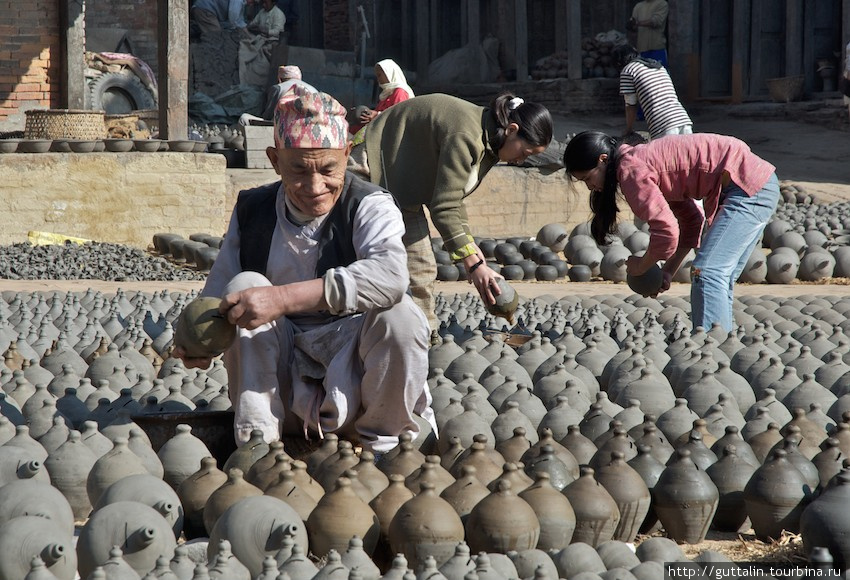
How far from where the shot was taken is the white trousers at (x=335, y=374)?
3.36 metres

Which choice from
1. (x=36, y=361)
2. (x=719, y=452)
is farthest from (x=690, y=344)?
(x=36, y=361)

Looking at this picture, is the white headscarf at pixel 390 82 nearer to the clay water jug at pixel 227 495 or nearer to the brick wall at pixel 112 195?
the brick wall at pixel 112 195

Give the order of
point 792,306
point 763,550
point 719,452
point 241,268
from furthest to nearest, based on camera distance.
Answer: point 792,306
point 241,268
point 719,452
point 763,550

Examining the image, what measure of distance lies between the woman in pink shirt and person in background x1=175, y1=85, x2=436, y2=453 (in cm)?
168

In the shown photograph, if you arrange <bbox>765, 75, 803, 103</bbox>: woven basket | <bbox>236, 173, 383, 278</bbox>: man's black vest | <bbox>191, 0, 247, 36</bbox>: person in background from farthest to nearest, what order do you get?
<bbox>191, 0, 247, 36</bbox>: person in background, <bbox>765, 75, 803, 103</bbox>: woven basket, <bbox>236, 173, 383, 278</bbox>: man's black vest

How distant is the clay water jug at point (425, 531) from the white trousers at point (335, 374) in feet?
2.23

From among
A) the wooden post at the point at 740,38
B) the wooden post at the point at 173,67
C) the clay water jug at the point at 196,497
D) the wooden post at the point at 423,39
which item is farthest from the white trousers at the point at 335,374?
the wooden post at the point at 423,39

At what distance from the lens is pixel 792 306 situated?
6738 millimetres

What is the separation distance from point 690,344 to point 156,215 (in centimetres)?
725

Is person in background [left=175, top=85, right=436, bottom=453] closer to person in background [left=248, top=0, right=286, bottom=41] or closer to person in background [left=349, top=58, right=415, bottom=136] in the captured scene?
person in background [left=349, top=58, right=415, bottom=136]

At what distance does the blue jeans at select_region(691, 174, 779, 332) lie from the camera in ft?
17.2

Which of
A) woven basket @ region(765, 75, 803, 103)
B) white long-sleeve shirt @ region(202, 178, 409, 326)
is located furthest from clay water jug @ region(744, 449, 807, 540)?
woven basket @ region(765, 75, 803, 103)

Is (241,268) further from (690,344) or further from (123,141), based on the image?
(123,141)

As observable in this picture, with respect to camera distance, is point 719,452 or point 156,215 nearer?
point 719,452
